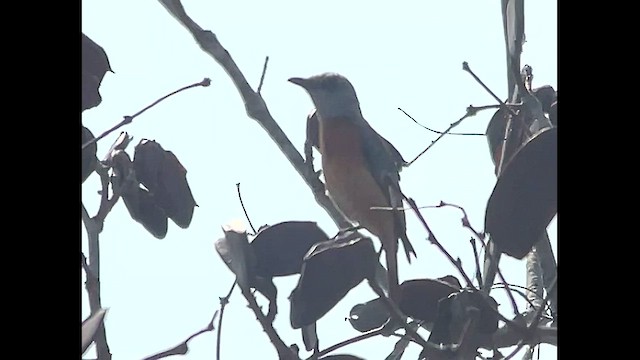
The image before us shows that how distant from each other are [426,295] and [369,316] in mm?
192

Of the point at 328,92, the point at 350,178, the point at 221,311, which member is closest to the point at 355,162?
the point at 350,178

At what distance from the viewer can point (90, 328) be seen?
1.20 meters

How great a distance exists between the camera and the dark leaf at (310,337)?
1.78 metres

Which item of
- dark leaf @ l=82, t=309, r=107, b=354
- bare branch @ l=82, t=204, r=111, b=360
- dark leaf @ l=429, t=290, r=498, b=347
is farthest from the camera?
dark leaf @ l=429, t=290, r=498, b=347

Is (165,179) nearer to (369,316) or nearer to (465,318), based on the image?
(369,316)

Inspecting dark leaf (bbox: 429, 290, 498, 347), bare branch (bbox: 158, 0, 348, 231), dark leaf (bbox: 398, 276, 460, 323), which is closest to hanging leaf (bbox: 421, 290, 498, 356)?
dark leaf (bbox: 429, 290, 498, 347)

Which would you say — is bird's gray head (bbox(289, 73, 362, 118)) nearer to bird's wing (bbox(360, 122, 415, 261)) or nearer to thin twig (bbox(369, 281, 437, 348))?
bird's wing (bbox(360, 122, 415, 261))

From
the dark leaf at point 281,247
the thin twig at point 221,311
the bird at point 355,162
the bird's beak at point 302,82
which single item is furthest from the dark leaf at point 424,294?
the bird's beak at point 302,82

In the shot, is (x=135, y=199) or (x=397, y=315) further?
(x=135, y=199)

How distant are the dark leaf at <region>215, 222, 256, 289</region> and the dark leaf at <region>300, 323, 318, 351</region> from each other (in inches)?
5.4

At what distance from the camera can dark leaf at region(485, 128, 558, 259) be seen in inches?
59.1
